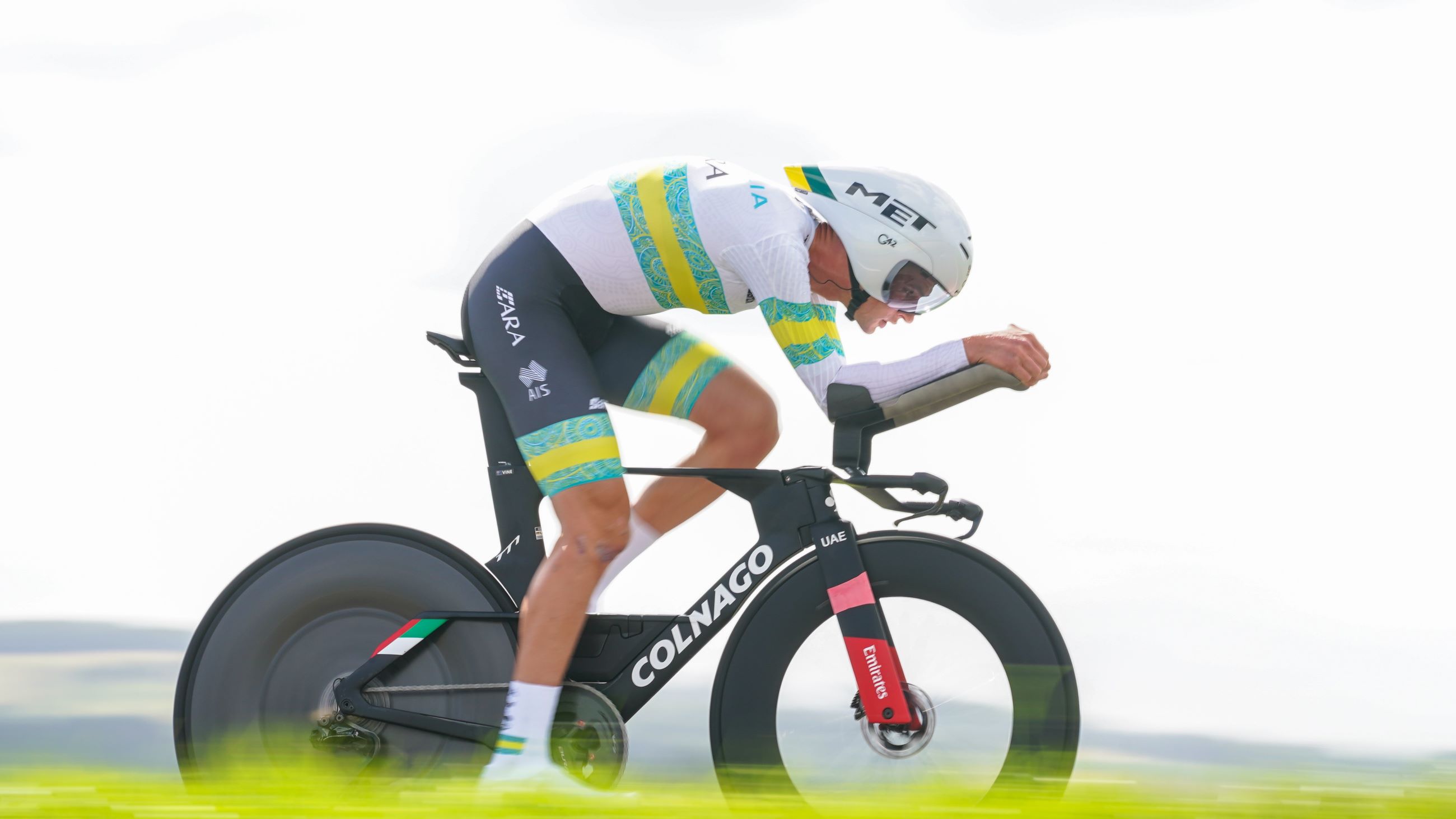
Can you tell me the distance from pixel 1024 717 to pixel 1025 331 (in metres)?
1.00

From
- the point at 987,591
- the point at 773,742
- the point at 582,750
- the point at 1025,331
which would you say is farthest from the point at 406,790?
the point at 1025,331

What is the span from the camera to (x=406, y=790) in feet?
10.4

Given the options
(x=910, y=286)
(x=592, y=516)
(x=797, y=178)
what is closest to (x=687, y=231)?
(x=797, y=178)

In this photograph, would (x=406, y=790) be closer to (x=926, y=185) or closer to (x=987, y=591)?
(x=987, y=591)

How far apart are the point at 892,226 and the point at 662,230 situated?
62 cm

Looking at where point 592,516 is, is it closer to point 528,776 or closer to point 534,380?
point 534,380

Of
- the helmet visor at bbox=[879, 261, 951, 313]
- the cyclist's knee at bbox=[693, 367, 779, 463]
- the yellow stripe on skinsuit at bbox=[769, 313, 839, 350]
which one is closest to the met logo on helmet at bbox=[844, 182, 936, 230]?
the helmet visor at bbox=[879, 261, 951, 313]

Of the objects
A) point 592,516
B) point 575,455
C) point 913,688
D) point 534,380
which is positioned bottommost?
point 913,688

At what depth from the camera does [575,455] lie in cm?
330

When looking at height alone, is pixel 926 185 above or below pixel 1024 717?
above

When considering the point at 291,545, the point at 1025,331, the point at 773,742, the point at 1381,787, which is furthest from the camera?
the point at 291,545

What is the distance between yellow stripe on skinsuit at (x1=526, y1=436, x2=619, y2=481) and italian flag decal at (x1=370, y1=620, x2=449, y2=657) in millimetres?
588

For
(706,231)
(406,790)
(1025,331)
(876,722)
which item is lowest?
(406,790)

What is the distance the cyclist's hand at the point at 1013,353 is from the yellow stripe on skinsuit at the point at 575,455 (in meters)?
0.98
